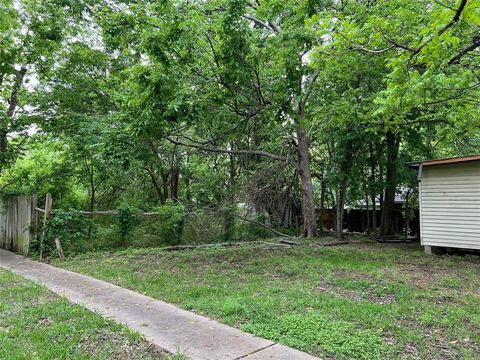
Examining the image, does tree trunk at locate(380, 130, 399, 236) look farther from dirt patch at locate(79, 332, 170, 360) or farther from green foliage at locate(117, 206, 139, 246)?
dirt patch at locate(79, 332, 170, 360)

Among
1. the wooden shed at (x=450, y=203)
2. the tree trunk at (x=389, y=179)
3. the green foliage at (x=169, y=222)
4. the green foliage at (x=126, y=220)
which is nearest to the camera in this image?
the wooden shed at (x=450, y=203)

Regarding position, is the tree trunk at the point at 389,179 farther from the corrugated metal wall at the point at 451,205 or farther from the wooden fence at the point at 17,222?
the wooden fence at the point at 17,222

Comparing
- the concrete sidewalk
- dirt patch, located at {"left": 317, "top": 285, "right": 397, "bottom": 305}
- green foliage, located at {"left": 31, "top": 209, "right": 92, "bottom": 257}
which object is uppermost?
green foliage, located at {"left": 31, "top": 209, "right": 92, "bottom": 257}

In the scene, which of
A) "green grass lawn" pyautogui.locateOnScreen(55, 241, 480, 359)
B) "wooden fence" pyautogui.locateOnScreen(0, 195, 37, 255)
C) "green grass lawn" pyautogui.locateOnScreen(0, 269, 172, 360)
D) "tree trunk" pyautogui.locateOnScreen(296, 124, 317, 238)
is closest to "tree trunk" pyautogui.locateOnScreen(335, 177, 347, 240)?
"tree trunk" pyautogui.locateOnScreen(296, 124, 317, 238)

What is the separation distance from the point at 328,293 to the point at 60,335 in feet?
10.4

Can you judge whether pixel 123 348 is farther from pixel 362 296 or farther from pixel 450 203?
pixel 450 203

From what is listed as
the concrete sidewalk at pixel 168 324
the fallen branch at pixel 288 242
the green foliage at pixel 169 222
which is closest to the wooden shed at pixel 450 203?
the fallen branch at pixel 288 242

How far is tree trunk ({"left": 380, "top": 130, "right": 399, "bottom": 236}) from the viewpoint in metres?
10.7

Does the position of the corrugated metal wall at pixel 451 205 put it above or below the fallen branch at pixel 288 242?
above

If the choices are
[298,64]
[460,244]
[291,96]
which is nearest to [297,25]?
[298,64]

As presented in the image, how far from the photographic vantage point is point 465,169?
7.50 metres

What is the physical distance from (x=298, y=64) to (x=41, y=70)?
7147mm

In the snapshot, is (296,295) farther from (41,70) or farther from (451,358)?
(41,70)

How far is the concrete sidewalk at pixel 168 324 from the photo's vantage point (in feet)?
9.45
